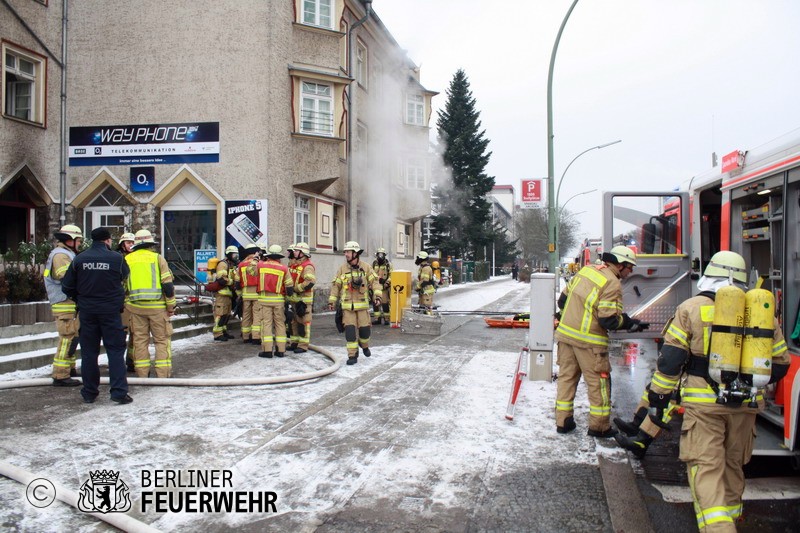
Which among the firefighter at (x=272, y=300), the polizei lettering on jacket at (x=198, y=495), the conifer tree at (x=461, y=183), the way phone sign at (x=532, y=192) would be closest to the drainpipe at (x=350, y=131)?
the way phone sign at (x=532, y=192)

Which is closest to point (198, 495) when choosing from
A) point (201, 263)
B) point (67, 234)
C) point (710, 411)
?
point (710, 411)

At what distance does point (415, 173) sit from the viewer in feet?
81.0

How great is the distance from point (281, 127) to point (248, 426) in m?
10.8

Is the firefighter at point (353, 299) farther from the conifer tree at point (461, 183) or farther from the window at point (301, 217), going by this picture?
the conifer tree at point (461, 183)

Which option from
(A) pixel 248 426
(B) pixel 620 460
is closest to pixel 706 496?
(B) pixel 620 460

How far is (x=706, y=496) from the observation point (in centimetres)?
354

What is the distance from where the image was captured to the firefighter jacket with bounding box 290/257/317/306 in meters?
9.56

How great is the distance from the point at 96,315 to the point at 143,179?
9931 millimetres

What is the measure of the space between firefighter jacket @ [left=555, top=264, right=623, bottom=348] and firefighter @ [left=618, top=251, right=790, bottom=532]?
133cm

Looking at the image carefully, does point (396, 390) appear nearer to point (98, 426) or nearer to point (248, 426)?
Result: point (248, 426)

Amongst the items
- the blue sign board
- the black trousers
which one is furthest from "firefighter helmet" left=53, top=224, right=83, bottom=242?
the blue sign board

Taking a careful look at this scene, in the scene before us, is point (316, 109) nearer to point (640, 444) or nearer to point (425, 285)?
point (425, 285)

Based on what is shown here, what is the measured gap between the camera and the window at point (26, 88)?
14094 mm

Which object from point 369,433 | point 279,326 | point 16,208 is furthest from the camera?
point 16,208
